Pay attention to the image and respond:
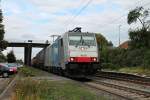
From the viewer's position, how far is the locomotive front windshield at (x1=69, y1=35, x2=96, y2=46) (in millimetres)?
30984

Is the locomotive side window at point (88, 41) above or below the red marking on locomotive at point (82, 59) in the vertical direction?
above

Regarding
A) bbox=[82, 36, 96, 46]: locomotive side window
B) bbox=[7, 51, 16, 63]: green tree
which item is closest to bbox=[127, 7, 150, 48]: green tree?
bbox=[82, 36, 96, 46]: locomotive side window

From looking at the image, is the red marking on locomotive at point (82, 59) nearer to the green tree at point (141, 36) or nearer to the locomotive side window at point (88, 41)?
Result: the locomotive side window at point (88, 41)

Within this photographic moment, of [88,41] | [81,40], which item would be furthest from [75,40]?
[88,41]

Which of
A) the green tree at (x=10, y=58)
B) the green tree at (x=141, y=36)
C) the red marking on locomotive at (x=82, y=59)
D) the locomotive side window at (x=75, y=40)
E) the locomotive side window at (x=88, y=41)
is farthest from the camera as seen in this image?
the green tree at (x=10, y=58)

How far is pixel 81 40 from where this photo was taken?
102 feet

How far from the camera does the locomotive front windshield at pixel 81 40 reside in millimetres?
30984

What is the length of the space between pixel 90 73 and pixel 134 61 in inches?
904

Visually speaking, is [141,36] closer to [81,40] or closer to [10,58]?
[81,40]

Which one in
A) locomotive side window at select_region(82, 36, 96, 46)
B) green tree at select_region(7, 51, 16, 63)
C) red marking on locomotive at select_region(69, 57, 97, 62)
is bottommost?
red marking on locomotive at select_region(69, 57, 97, 62)

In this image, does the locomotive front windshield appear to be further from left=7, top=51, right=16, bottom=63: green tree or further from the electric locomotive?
left=7, top=51, right=16, bottom=63: green tree

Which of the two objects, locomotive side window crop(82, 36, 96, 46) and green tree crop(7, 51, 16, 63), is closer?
locomotive side window crop(82, 36, 96, 46)

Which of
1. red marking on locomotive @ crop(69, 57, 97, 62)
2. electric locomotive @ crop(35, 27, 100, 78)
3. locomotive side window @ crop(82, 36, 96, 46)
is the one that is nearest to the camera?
red marking on locomotive @ crop(69, 57, 97, 62)

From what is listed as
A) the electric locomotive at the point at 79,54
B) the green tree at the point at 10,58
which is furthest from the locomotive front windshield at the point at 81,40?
the green tree at the point at 10,58
